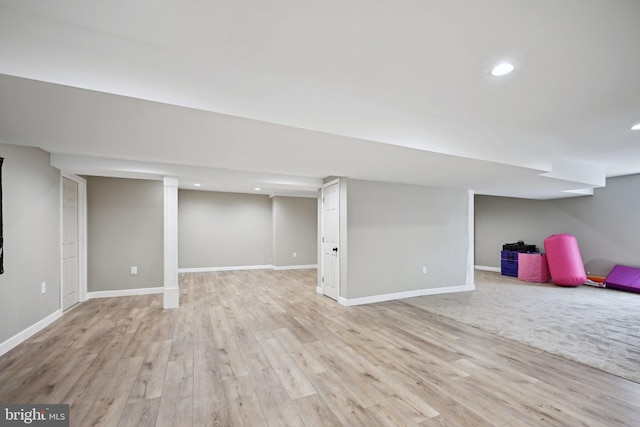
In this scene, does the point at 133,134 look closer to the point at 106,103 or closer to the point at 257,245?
the point at 106,103

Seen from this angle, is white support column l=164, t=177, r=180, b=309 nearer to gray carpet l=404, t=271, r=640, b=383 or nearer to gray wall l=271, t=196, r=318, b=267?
gray wall l=271, t=196, r=318, b=267

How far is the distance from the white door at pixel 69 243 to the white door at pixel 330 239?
4.02 meters

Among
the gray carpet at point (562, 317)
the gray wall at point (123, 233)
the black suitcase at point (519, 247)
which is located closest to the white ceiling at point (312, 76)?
the gray wall at point (123, 233)

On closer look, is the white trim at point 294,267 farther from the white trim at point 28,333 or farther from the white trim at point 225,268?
the white trim at point 28,333

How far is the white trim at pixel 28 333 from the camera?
2.69 m

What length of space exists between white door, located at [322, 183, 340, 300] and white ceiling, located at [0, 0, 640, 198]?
1730mm

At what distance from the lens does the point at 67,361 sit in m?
2.57

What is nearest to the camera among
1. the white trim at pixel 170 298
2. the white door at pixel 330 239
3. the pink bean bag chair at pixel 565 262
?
the white trim at pixel 170 298

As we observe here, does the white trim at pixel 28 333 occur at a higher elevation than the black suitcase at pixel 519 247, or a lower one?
lower

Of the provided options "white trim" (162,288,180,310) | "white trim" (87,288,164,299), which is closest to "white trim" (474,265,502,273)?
"white trim" (162,288,180,310)

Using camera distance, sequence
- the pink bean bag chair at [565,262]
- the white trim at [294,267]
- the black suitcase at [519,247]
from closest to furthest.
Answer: the pink bean bag chair at [565,262] → the black suitcase at [519,247] → the white trim at [294,267]

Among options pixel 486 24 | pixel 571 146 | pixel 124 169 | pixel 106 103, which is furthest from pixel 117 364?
pixel 571 146

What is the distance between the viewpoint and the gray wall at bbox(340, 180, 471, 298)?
15.2 feet

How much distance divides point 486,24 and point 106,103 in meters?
2.42
